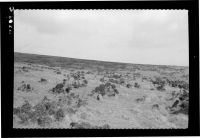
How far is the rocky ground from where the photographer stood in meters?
4.71

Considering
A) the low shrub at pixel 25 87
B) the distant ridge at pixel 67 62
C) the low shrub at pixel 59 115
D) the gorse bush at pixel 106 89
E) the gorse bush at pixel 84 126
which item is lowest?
the gorse bush at pixel 84 126

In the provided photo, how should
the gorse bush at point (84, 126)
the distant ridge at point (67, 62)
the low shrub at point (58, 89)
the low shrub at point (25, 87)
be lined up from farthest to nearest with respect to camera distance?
the distant ridge at point (67, 62) → the low shrub at point (58, 89) → the low shrub at point (25, 87) → the gorse bush at point (84, 126)

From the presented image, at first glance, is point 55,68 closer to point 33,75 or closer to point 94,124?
point 33,75

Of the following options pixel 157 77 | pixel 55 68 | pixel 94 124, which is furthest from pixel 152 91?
pixel 55 68

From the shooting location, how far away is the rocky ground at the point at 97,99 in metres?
4.71

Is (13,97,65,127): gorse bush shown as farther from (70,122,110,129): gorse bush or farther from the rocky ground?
(70,122,110,129): gorse bush

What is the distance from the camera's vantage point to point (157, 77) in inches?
264

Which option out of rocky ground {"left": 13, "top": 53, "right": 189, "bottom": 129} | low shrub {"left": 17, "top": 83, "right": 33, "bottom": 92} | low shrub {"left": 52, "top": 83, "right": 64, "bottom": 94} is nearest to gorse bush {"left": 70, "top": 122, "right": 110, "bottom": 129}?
rocky ground {"left": 13, "top": 53, "right": 189, "bottom": 129}

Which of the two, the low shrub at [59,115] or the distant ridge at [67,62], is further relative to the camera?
the distant ridge at [67,62]

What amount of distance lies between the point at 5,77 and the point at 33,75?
1.57 metres

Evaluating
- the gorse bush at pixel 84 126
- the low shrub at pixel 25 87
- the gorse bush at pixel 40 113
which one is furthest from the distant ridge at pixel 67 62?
the gorse bush at pixel 84 126

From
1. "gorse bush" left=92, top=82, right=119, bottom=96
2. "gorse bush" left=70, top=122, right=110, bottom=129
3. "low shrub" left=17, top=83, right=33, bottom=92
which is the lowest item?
"gorse bush" left=70, top=122, right=110, bottom=129

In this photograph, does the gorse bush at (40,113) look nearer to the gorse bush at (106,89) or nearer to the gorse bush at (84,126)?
the gorse bush at (84,126)

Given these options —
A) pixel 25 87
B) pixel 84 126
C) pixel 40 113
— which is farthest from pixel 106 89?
pixel 25 87
